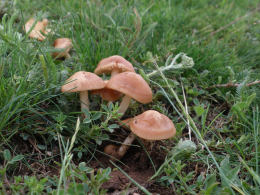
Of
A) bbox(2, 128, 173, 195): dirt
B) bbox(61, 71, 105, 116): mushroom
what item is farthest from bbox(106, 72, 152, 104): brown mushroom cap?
bbox(2, 128, 173, 195): dirt

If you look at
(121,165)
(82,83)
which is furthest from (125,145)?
(82,83)

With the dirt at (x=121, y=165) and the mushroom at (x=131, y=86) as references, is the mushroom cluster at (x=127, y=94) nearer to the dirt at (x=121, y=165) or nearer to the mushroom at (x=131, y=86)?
the mushroom at (x=131, y=86)

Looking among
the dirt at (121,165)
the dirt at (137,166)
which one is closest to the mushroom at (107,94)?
the dirt at (121,165)

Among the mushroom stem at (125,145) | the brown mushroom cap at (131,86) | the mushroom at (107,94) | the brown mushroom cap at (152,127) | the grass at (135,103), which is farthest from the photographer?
the mushroom at (107,94)

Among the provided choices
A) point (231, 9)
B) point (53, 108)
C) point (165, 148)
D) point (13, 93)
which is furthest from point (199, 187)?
point (231, 9)

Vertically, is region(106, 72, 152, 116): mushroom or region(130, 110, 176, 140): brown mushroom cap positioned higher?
region(106, 72, 152, 116): mushroom

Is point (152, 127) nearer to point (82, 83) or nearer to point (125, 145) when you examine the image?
point (125, 145)

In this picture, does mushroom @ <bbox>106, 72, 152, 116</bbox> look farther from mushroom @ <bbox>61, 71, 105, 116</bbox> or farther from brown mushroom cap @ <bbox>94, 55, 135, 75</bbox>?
brown mushroom cap @ <bbox>94, 55, 135, 75</bbox>
